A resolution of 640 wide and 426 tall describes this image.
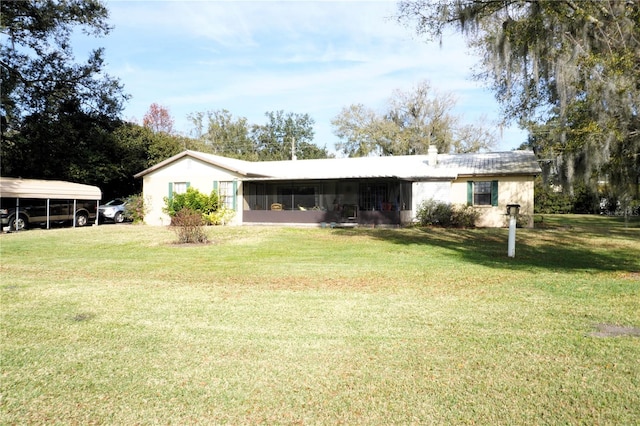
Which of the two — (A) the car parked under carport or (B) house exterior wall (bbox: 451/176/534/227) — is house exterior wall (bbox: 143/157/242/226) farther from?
(B) house exterior wall (bbox: 451/176/534/227)

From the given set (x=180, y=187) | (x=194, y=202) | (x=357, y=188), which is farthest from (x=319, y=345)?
(x=180, y=187)

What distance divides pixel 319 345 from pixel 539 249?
10070mm

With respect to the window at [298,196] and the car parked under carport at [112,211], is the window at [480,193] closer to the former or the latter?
the window at [298,196]

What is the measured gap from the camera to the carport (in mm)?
17453

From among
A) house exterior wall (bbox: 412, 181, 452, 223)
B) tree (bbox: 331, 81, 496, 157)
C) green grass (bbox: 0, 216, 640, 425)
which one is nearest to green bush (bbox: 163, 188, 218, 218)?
house exterior wall (bbox: 412, 181, 452, 223)

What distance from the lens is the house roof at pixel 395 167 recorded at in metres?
20.8

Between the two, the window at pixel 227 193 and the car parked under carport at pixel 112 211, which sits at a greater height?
the window at pixel 227 193

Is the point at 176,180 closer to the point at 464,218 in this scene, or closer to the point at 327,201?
the point at 327,201

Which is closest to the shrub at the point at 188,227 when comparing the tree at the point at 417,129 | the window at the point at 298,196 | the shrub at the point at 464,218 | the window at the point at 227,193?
the window at the point at 298,196

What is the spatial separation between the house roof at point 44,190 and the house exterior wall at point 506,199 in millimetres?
18312

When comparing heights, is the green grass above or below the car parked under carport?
below

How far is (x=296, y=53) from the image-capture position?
56.6ft

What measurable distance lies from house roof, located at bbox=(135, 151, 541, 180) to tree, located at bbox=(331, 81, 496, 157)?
1460 cm

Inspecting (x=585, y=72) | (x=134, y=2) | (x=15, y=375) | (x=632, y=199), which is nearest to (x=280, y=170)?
(x=134, y=2)
